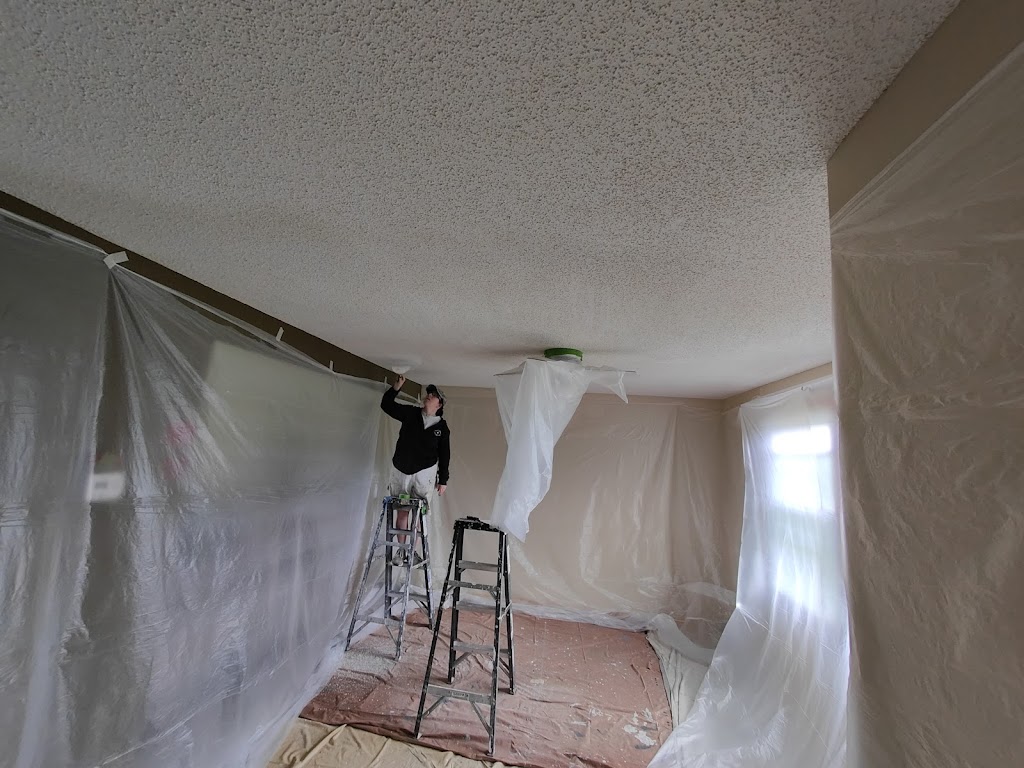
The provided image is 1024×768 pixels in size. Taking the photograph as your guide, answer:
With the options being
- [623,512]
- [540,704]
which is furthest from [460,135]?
[623,512]

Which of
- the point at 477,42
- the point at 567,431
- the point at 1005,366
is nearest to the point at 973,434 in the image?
the point at 1005,366

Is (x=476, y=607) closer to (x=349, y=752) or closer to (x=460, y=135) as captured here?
(x=349, y=752)

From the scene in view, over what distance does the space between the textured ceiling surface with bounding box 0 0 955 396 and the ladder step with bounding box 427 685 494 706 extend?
6.06 feet

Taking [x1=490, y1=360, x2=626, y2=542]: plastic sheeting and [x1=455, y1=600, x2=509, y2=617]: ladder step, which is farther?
[x1=455, y1=600, x2=509, y2=617]: ladder step

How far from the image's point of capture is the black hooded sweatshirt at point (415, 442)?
280cm

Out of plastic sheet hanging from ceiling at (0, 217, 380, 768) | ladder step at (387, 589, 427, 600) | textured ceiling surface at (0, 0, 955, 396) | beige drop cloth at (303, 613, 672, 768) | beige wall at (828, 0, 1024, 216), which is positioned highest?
textured ceiling surface at (0, 0, 955, 396)

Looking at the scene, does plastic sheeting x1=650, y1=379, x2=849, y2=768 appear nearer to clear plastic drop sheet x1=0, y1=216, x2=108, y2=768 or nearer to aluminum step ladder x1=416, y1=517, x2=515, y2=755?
aluminum step ladder x1=416, y1=517, x2=515, y2=755

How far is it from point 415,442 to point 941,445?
8.51 feet

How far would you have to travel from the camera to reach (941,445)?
51cm

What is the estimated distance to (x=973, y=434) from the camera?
471 millimetres

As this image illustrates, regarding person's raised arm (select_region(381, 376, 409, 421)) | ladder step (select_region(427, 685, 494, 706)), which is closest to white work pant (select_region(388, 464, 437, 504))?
person's raised arm (select_region(381, 376, 409, 421))

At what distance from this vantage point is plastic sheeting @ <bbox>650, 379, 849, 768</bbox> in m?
1.73

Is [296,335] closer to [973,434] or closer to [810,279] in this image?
[810,279]

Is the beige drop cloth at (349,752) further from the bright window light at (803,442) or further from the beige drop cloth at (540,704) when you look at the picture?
the bright window light at (803,442)
